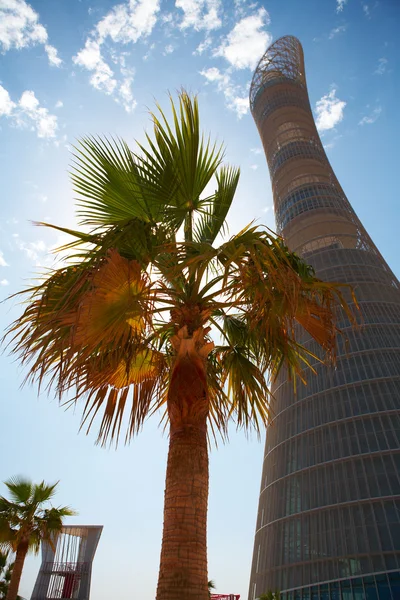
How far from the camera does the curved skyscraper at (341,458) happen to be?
657 inches

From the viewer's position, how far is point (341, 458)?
1959cm

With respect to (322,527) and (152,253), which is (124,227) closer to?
(152,253)

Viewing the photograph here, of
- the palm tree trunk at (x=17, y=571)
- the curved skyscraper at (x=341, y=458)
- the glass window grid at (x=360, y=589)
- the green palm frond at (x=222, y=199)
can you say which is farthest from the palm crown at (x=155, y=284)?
the glass window grid at (x=360, y=589)

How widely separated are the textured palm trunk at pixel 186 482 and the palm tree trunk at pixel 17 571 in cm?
1192

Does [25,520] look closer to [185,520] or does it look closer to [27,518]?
[27,518]

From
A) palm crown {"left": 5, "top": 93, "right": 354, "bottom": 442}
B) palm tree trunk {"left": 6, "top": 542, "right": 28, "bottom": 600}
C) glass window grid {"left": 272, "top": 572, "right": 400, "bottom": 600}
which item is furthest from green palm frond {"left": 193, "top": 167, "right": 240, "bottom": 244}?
glass window grid {"left": 272, "top": 572, "right": 400, "bottom": 600}

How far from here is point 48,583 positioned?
2231 centimetres

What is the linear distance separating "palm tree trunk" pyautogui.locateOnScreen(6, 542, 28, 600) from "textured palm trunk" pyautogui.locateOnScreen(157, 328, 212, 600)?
11923 millimetres

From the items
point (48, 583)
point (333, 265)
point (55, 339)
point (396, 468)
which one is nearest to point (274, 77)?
point (333, 265)

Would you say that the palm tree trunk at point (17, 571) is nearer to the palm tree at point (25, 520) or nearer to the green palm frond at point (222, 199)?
the palm tree at point (25, 520)

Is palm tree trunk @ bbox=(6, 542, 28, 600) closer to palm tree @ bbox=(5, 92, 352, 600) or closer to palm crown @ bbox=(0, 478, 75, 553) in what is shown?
palm crown @ bbox=(0, 478, 75, 553)

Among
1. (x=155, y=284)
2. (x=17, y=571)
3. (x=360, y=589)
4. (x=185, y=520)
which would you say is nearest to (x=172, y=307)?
(x=155, y=284)

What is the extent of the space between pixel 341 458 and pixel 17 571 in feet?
42.7

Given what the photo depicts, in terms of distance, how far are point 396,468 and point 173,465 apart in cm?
1710
